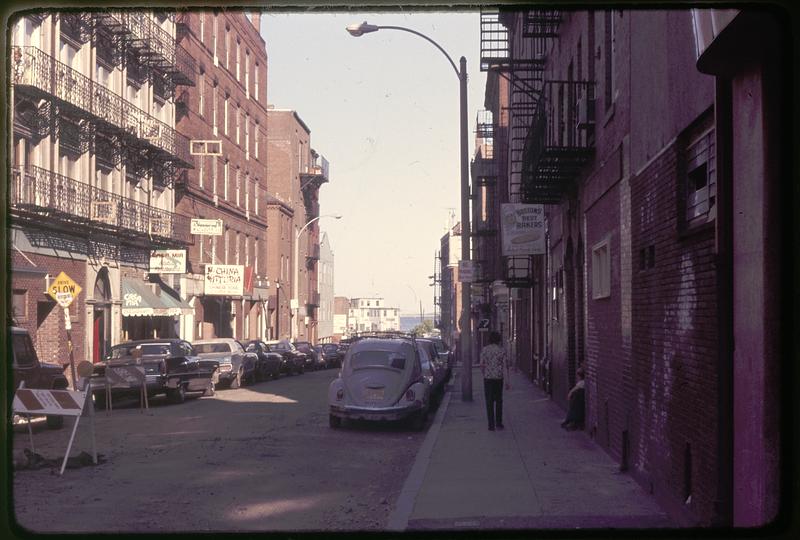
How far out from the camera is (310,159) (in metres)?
79.9

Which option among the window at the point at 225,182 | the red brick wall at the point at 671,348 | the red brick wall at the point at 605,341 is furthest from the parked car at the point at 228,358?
the red brick wall at the point at 671,348

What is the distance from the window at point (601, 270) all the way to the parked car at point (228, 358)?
A: 1653 cm

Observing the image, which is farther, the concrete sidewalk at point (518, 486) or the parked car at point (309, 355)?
the parked car at point (309, 355)

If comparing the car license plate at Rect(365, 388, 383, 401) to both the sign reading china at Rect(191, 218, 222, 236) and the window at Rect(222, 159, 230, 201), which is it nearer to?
the sign reading china at Rect(191, 218, 222, 236)

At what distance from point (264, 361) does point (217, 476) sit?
22.8 metres

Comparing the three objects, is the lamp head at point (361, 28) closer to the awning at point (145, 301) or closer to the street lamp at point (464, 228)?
the street lamp at point (464, 228)

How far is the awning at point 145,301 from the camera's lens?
3444 cm

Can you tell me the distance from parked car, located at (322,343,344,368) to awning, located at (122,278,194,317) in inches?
584

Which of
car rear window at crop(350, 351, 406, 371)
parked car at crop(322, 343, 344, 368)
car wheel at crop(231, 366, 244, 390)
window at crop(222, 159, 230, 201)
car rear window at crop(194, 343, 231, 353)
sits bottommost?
parked car at crop(322, 343, 344, 368)

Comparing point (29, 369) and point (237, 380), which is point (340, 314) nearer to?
point (237, 380)

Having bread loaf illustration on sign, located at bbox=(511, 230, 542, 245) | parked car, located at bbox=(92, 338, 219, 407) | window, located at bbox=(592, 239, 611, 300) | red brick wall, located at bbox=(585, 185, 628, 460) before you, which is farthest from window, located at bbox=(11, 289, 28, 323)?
window, located at bbox=(592, 239, 611, 300)

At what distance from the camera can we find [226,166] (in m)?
49.3

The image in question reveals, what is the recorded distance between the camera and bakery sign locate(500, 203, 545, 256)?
24547mm

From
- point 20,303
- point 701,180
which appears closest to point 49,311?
point 20,303
